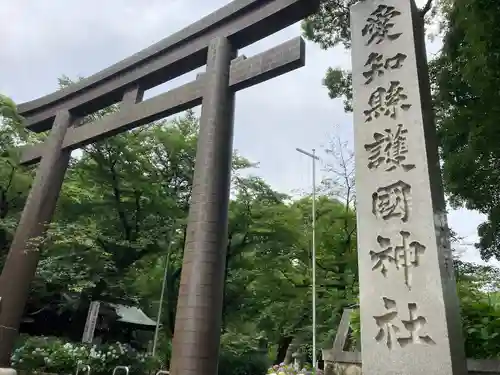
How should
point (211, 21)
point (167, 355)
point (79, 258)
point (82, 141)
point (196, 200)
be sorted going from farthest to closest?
point (167, 355), point (79, 258), point (82, 141), point (211, 21), point (196, 200)

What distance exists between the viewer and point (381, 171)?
4.46 meters

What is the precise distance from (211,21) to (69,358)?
28.8 feet

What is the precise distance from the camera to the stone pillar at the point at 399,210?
3656mm

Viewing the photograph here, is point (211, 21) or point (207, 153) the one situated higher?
point (211, 21)

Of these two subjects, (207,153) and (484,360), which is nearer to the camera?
(484,360)

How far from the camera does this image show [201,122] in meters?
6.74

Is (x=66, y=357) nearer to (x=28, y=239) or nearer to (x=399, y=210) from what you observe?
(x=28, y=239)

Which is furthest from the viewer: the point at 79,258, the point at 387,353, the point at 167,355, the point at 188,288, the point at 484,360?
the point at 167,355

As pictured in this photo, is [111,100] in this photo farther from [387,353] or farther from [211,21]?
[387,353]

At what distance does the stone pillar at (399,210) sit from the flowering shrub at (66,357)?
Result: 9.16 meters

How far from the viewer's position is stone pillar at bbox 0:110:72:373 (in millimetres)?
7875

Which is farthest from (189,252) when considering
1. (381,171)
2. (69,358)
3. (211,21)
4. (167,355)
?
(167,355)

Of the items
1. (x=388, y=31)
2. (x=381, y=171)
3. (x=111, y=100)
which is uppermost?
(x=111, y=100)

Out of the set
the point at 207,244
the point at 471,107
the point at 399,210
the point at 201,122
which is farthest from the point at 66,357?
the point at 471,107
